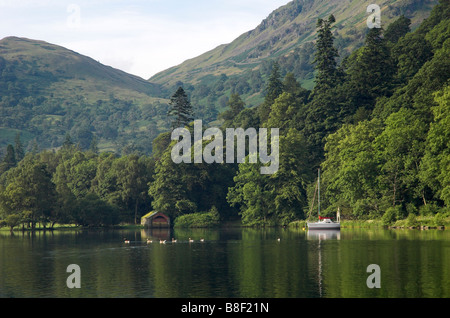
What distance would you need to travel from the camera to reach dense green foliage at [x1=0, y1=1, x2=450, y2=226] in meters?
109

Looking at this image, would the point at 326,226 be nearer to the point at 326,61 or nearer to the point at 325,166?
the point at 325,166

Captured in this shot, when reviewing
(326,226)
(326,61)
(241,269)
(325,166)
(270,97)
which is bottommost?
(241,269)

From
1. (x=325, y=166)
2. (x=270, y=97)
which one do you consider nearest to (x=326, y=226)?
(x=325, y=166)

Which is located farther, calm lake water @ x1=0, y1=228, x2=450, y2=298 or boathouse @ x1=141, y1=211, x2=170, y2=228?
boathouse @ x1=141, y1=211, x2=170, y2=228

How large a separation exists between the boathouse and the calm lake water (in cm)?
6251

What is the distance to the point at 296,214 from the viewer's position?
139 m

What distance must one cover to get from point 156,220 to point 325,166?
151 ft

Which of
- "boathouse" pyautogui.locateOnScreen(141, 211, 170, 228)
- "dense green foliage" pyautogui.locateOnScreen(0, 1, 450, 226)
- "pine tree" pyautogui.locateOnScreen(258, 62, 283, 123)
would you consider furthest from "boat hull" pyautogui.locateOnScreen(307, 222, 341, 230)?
"pine tree" pyautogui.locateOnScreen(258, 62, 283, 123)

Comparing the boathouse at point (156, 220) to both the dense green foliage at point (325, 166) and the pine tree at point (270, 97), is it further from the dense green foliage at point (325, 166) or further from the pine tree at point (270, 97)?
the pine tree at point (270, 97)

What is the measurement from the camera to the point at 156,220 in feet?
490

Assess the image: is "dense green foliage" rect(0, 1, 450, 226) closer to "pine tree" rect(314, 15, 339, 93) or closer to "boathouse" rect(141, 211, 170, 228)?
"pine tree" rect(314, 15, 339, 93)

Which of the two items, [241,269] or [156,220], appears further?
[156,220]

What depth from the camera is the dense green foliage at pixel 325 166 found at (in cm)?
10856
